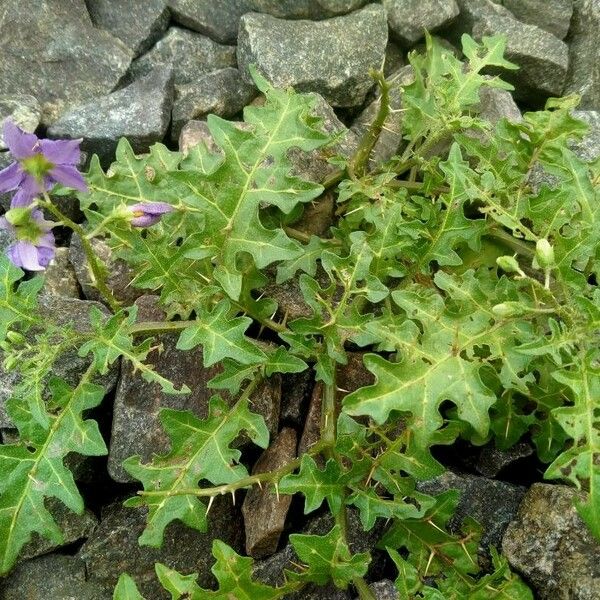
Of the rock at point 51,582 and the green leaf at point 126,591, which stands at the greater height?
the green leaf at point 126,591

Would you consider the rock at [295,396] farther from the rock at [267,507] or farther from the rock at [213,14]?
the rock at [213,14]

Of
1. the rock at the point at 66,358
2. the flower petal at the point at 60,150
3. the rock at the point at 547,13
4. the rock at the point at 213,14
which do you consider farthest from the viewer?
the rock at the point at 547,13

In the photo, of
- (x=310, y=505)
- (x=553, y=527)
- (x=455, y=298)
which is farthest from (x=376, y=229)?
(x=553, y=527)

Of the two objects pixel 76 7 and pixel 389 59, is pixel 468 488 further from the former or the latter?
pixel 76 7

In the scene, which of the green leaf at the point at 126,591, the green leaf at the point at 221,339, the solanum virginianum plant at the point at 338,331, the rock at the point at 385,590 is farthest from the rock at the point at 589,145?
the green leaf at the point at 126,591

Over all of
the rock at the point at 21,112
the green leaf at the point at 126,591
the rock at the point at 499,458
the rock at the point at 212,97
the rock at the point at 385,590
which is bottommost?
the rock at the point at 385,590

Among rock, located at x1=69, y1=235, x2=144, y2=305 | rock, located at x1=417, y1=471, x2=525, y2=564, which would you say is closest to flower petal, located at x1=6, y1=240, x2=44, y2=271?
rock, located at x1=69, y1=235, x2=144, y2=305
